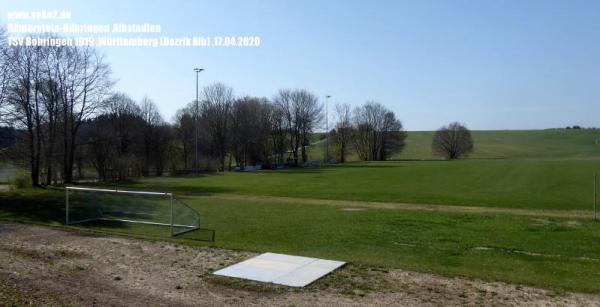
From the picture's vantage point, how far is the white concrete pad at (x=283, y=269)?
9383 millimetres

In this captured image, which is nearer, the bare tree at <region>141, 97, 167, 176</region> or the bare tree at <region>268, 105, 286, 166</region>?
the bare tree at <region>141, 97, 167, 176</region>

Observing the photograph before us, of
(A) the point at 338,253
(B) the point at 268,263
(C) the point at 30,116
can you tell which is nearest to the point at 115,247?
(B) the point at 268,263

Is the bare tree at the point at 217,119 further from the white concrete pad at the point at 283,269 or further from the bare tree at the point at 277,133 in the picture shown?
the white concrete pad at the point at 283,269

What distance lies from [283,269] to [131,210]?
35.1 ft

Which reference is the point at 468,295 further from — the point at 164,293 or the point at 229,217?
the point at 229,217

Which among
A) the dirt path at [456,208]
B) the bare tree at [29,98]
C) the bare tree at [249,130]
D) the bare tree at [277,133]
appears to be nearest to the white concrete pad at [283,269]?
the dirt path at [456,208]

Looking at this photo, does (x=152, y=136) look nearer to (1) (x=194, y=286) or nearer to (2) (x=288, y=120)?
(2) (x=288, y=120)

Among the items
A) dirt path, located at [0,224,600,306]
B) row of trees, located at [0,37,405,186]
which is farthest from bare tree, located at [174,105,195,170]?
dirt path, located at [0,224,600,306]

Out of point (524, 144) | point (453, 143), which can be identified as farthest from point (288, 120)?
point (524, 144)

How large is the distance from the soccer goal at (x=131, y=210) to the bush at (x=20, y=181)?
2221 centimetres

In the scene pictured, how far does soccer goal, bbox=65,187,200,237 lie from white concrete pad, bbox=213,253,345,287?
6.17 m

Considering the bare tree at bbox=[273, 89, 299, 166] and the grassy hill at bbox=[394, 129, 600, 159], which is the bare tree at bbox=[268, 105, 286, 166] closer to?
the bare tree at bbox=[273, 89, 299, 166]

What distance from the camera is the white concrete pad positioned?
30.8 ft

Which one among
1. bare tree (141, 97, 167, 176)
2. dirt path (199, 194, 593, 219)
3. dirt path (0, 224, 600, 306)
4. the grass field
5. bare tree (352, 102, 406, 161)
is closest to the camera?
dirt path (0, 224, 600, 306)
